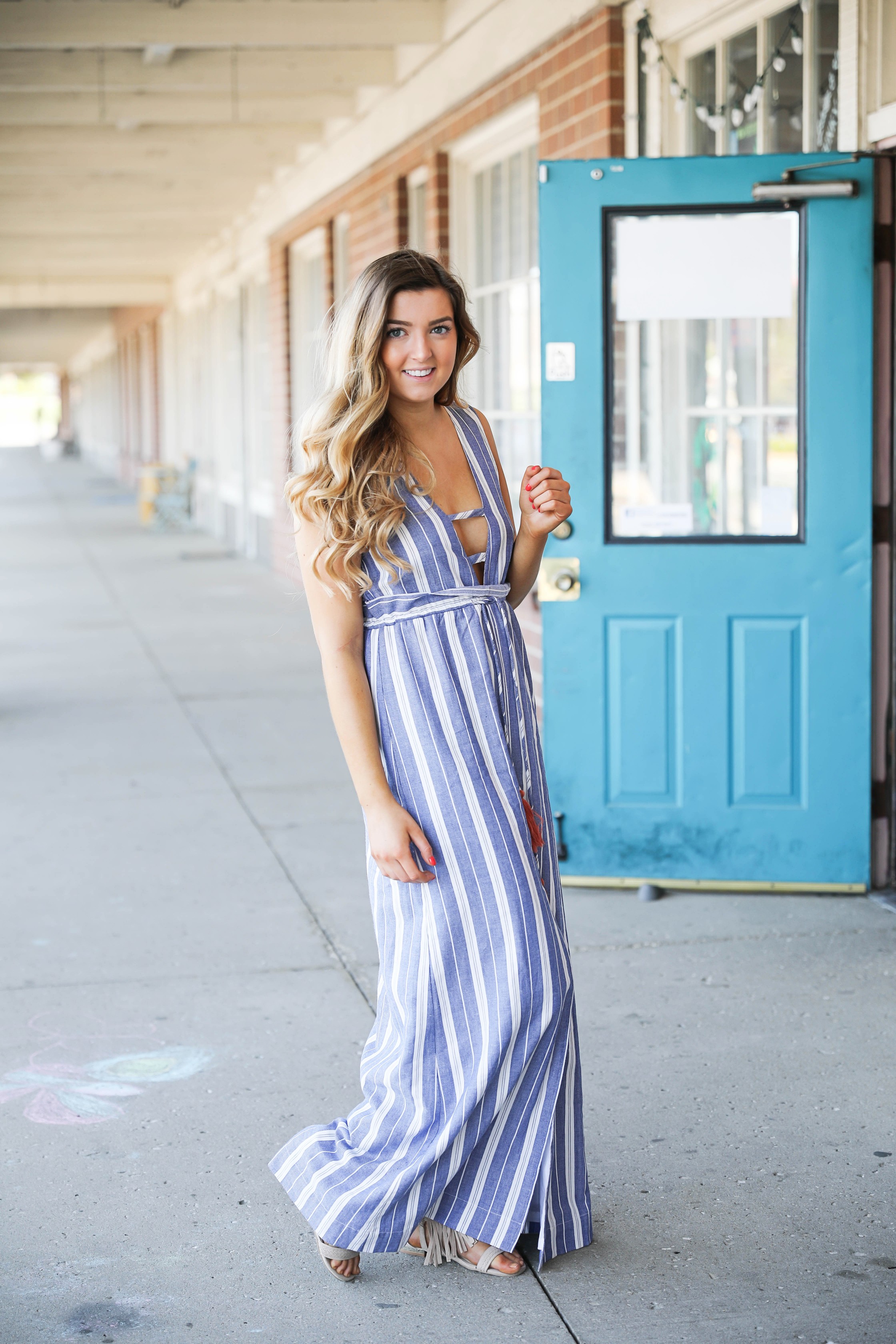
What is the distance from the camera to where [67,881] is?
16.4 ft

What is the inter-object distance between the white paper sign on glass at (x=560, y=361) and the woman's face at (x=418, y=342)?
7.18 ft

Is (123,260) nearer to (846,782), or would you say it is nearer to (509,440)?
(509,440)

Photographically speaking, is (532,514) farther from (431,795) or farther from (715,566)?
(715,566)

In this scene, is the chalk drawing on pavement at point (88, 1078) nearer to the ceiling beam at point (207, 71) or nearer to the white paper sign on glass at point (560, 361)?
the white paper sign on glass at point (560, 361)

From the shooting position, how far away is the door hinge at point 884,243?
4.41m

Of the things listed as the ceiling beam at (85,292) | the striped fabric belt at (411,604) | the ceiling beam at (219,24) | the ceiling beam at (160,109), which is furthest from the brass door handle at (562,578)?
the ceiling beam at (85,292)

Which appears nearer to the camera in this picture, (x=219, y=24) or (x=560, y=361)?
(x=560, y=361)

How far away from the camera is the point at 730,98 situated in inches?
203

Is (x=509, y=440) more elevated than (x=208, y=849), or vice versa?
(x=509, y=440)

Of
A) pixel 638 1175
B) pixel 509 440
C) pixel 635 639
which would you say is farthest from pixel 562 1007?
pixel 509 440

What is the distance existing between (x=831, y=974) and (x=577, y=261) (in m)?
2.29

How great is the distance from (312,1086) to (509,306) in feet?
15.7

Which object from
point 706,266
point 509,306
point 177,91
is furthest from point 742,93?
point 177,91

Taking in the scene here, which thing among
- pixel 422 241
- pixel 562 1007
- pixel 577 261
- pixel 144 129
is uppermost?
pixel 144 129
